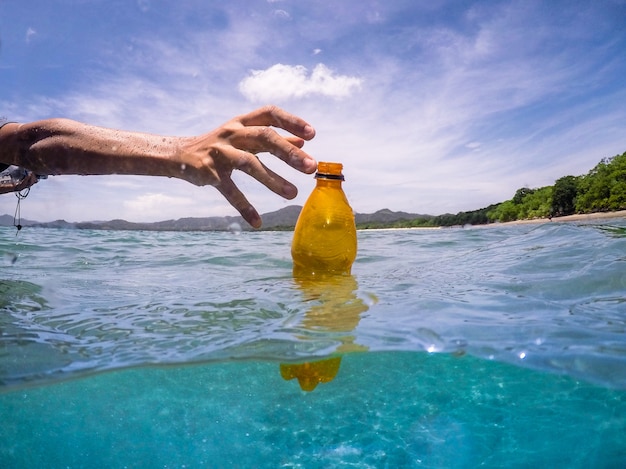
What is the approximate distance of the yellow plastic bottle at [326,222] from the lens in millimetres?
3656

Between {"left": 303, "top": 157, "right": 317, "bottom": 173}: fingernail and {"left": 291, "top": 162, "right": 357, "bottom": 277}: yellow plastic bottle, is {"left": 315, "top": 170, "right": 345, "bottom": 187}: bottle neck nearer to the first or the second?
{"left": 291, "top": 162, "right": 357, "bottom": 277}: yellow plastic bottle

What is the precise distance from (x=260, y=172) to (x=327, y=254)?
1817 mm

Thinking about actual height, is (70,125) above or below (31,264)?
above

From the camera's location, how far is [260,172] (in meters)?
2.18

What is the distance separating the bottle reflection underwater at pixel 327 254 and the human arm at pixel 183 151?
1169 millimetres

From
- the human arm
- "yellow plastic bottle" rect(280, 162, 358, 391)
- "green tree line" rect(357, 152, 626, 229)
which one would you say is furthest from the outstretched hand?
"green tree line" rect(357, 152, 626, 229)

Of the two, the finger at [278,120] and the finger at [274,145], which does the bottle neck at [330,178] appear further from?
the finger at [274,145]

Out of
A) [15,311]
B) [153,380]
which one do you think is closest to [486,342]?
[153,380]

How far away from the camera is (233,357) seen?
277cm

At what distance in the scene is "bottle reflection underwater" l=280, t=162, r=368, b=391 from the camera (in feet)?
10.4

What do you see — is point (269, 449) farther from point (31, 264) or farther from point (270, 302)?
point (31, 264)

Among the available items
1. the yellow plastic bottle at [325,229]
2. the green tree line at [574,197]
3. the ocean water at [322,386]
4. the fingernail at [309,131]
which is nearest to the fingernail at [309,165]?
the fingernail at [309,131]

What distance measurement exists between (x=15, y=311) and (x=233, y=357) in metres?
2.10

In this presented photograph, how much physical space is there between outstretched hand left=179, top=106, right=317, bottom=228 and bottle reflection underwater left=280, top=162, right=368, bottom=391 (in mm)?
1117
